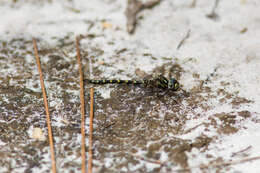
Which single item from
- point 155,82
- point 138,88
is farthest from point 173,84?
point 138,88

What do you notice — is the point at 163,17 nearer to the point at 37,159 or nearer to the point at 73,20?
the point at 73,20

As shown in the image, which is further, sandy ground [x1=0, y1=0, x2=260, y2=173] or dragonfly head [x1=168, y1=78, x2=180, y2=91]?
dragonfly head [x1=168, y1=78, x2=180, y2=91]

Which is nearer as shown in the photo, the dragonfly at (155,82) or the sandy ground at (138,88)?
the sandy ground at (138,88)

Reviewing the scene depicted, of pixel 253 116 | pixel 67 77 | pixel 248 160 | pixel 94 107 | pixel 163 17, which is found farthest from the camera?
pixel 163 17

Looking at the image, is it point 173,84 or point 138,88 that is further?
point 138,88

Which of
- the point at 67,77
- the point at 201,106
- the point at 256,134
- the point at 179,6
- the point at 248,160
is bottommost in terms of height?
the point at 248,160

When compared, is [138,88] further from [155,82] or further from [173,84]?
[173,84]

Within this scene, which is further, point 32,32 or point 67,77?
point 32,32

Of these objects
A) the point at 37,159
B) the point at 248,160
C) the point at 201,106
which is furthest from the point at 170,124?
the point at 37,159
